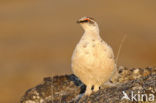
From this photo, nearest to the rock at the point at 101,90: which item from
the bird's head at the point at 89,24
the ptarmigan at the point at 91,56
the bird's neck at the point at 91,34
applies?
the ptarmigan at the point at 91,56

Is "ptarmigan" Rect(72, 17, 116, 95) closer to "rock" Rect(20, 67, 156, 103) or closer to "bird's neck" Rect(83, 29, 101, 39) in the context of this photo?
"bird's neck" Rect(83, 29, 101, 39)

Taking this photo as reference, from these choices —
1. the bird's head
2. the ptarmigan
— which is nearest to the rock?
the ptarmigan

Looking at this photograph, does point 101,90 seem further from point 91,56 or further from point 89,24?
point 89,24

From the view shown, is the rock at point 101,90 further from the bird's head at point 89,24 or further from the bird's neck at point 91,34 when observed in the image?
the bird's head at point 89,24

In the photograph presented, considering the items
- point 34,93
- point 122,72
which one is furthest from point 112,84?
point 34,93

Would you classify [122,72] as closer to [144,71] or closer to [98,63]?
[144,71]
